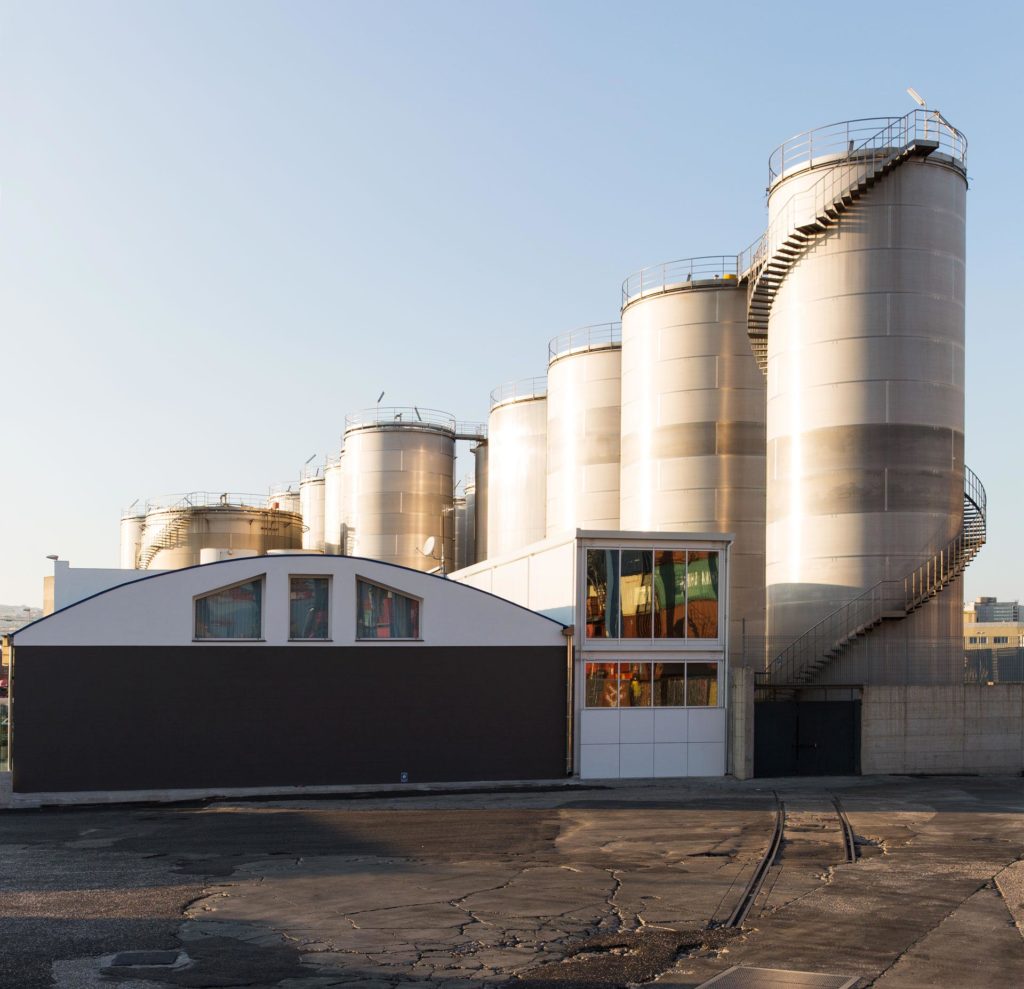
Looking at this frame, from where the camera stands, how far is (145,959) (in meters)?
14.4

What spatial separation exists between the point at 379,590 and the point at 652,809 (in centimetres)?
1056

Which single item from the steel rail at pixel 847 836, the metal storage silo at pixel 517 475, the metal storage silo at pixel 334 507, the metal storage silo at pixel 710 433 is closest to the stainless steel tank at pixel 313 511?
the metal storage silo at pixel 334 507

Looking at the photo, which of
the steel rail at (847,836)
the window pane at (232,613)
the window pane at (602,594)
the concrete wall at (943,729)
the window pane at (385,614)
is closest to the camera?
the steel rail at (847,836)

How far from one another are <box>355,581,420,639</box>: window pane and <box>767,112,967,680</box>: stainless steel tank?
11.2 metres

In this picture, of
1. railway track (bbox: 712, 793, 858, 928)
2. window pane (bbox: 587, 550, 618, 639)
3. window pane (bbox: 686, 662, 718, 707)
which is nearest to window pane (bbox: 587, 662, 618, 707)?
window pane (bbox: 587, 550, 618, 639)

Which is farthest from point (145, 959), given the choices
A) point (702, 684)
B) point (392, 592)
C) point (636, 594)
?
point (702, 684)

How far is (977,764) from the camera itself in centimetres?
3641

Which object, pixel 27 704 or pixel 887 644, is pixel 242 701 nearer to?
pixel 27 704

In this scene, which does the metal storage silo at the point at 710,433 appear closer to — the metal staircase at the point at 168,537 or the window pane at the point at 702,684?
the window pane at the point at 702,684

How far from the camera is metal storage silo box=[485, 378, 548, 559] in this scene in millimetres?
57875

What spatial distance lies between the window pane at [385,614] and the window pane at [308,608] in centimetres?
96

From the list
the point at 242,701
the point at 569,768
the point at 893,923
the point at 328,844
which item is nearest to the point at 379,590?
the point at 242,701

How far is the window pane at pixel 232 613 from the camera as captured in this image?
33500 mm

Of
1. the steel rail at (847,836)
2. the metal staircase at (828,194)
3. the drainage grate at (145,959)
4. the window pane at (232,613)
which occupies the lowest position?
the steel rail at (847,836)
